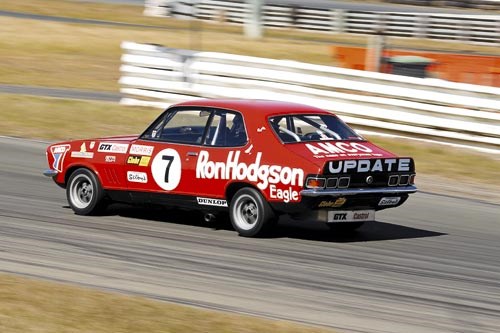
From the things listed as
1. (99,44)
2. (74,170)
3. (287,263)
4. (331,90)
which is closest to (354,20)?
(99,44)

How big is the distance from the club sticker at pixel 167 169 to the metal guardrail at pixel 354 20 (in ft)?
98.2

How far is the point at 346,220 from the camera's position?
9.88 metres

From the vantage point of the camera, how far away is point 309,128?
10.3 meters

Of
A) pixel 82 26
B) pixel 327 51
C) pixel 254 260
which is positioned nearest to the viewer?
pixel 254 260

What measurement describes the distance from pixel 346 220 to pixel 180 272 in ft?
6.66

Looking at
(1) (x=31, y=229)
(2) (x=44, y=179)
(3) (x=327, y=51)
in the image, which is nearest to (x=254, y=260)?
(1) (x=31, y=229)

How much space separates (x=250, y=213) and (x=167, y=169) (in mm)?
1033

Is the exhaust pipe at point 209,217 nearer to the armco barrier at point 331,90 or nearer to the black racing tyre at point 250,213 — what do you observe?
the black racing tyre at point 250,213

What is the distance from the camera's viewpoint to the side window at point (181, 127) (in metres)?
10.5

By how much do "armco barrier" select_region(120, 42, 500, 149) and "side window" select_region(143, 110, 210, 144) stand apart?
24.1ft

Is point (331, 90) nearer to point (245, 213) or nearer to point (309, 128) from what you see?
point (309, 128)

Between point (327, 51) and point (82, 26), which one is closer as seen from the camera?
point (327, 51)

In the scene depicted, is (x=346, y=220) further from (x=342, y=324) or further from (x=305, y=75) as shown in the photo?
(x=305, y=75)

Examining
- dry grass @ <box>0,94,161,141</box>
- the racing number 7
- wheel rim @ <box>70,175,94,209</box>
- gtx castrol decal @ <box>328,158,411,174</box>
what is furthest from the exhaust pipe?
dry grass @ <box>0,94,161,141</box>
